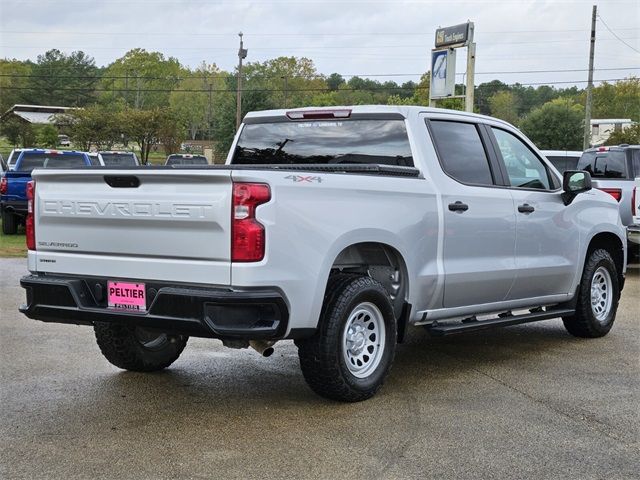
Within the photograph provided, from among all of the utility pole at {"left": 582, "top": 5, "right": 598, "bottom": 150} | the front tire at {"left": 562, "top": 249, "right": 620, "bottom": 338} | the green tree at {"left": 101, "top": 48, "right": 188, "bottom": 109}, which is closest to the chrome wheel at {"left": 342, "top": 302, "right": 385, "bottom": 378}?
the front tire at {"left": 562, "top": 249, "right": 620, "bottom": 338}

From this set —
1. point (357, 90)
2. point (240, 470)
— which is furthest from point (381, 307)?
point (357, 90)

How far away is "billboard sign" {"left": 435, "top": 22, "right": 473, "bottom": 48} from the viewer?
76.7 ft

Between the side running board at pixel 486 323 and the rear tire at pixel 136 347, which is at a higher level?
the side running board at pixel 486 323

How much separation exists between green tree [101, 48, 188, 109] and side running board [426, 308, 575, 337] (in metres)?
92.7

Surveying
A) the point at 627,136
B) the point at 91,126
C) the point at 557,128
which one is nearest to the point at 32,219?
the point at 627,136

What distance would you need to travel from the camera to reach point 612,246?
8117 millimetres

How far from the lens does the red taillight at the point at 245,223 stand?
4.57 metres

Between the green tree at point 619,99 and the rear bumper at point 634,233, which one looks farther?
the green tree at point 619,99

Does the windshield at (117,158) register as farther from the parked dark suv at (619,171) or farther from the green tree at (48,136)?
the green tree at (48,136)

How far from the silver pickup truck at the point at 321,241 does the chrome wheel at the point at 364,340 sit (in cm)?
1

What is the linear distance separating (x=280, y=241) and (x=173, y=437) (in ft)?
4.30

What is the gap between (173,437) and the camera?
15.3 feet

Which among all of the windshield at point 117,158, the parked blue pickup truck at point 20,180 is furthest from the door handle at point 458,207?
the windshield at point 117,158

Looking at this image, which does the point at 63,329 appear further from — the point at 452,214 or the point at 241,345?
the point at 452,214
